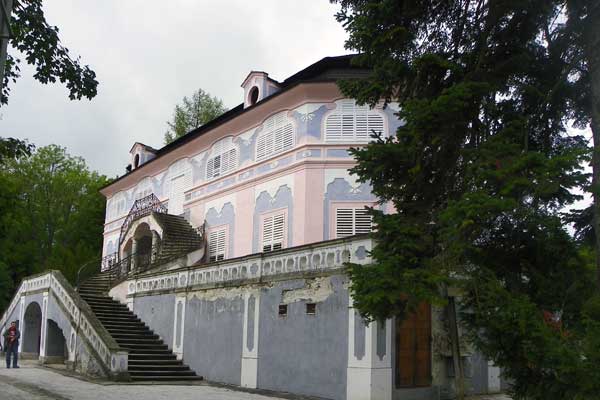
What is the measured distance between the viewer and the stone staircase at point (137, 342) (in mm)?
18125

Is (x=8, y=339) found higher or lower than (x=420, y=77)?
lower

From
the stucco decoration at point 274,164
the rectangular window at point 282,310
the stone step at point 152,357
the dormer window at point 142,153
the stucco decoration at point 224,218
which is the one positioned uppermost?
the dormer window at point 142,153

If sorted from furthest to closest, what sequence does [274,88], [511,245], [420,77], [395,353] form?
[274,88] → [395,353] → [420,77] → [511,245]

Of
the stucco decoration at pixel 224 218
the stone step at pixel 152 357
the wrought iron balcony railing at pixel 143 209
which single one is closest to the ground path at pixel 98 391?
the stone step at pixel 152 357

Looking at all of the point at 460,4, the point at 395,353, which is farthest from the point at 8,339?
the point at 460,4

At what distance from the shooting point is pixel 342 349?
13531 millimetres

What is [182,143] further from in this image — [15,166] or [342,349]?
[15,166]

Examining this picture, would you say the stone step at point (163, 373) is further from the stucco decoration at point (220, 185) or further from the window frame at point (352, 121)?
the window frame at point (352, 121)

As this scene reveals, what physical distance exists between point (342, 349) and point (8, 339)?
1312cm

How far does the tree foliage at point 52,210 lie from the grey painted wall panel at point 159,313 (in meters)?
21.1

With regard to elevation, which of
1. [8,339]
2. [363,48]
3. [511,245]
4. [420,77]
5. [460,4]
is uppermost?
[460,4]

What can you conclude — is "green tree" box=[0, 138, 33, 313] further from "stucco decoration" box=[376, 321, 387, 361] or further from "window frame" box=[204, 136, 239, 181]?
"window frame" box=[204, 136, 239, 181]

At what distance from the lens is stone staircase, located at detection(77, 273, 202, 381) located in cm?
1812

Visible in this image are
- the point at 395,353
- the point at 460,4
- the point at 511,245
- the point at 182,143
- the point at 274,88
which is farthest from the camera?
the point at 182,143
